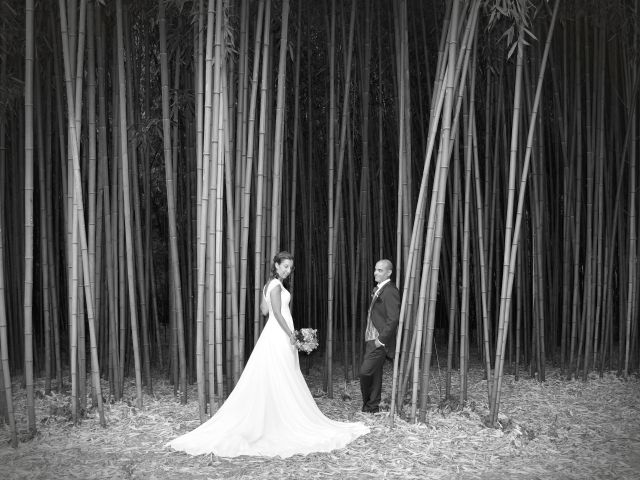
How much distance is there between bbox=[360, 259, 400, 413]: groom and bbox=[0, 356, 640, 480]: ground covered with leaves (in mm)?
157

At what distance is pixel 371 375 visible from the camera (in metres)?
4.29

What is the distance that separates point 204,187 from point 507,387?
2.79m

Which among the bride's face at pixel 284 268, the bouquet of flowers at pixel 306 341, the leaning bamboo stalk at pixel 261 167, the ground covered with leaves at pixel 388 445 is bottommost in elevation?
the ground covered with leaves at pixel 388 445

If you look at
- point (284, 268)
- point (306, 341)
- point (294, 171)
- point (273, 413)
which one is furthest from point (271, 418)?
point (294, 171)

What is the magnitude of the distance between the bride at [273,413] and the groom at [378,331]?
48 centimetres

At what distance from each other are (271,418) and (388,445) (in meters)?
0.62

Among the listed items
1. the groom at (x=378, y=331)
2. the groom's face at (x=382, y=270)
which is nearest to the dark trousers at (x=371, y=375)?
the groom at (x=378, y=331)

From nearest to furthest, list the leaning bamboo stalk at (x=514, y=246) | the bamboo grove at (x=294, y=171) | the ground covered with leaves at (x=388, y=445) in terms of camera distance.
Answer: the ground covered with leaves at (x=388, y=445), the leaning bamboo stalk at (x=514, y=246), the bamboo grove at (x=294, y=171)

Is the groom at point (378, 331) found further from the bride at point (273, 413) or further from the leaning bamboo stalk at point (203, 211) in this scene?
the leaning bamboo stalk at point (203, 211)

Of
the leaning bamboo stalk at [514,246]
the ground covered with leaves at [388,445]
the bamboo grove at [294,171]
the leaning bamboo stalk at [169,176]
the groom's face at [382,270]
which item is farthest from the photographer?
the groom's face at [382,270]

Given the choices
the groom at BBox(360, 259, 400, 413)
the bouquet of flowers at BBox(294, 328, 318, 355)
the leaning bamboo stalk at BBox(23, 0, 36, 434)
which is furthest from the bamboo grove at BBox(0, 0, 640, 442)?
the bouquet of flowers at BBox(294, 328, 318, 355)

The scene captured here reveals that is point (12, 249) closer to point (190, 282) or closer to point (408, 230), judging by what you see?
point (190, 282)

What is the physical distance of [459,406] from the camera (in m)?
4.32

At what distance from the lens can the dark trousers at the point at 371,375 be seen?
423cm
